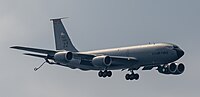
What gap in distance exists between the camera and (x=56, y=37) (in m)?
130

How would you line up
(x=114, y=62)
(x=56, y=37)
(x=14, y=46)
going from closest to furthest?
(x=14, y=46), (x=114, y=62), (x=56, y=37)

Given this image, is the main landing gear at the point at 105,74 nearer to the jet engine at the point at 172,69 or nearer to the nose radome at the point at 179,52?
the jet engine at the point at 172,69

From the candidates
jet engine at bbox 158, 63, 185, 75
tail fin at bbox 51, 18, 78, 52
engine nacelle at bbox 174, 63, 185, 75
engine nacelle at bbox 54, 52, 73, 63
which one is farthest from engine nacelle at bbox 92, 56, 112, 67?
tail fin at bbox 51, 18, 78, 52

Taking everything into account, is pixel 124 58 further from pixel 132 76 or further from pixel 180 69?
pixel 180 69

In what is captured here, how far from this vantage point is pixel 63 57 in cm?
10788

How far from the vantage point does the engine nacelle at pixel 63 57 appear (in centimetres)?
10791

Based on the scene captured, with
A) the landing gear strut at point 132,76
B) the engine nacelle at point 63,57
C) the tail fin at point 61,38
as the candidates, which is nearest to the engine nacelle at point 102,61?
the engine nacelle at point 63,57

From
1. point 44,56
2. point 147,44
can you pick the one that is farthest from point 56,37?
point 147,44

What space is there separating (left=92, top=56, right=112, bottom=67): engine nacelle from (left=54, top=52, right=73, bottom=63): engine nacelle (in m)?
3.82

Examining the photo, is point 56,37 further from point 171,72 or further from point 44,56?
point 171,72

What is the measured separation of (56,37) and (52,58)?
1806 cm

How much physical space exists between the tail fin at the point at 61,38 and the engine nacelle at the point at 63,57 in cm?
1629

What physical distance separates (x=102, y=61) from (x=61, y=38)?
22.7m

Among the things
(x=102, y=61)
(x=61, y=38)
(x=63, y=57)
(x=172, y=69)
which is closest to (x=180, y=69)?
(x=172, y=69)
